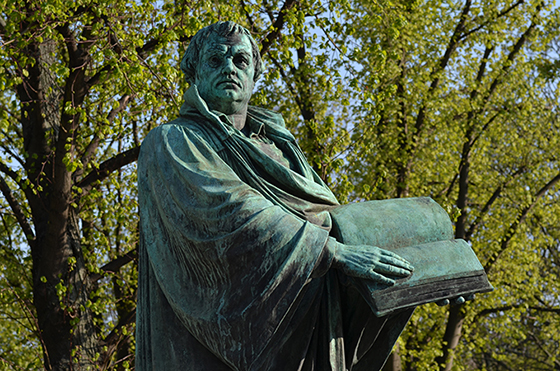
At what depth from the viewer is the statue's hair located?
3391mm

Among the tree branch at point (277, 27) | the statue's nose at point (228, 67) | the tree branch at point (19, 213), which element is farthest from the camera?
the tree branch at point (277, 27)

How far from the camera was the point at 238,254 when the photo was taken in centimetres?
284

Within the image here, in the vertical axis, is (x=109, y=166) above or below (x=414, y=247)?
above

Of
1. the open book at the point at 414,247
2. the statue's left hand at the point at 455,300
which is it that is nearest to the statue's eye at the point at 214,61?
the open book at the point at 414,247

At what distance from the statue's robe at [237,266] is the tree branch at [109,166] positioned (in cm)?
649

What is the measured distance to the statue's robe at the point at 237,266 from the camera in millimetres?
2830

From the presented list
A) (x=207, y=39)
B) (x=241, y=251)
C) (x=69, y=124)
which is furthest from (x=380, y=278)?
(x=69, y=124)

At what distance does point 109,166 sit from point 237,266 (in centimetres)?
725

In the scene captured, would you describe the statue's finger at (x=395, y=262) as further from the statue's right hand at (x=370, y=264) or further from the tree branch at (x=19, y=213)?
the tree branch at (x=19, y=213)

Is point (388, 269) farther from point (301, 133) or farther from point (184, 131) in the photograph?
point (301, 133)

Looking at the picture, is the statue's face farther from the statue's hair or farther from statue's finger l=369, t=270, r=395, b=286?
statue's finger l=369, t=270, r=395, b=286

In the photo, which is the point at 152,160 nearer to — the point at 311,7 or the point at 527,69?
the point at 311,7

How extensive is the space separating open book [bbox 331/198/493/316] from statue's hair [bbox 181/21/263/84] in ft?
2.78

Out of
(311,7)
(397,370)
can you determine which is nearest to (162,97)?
(311,7)
